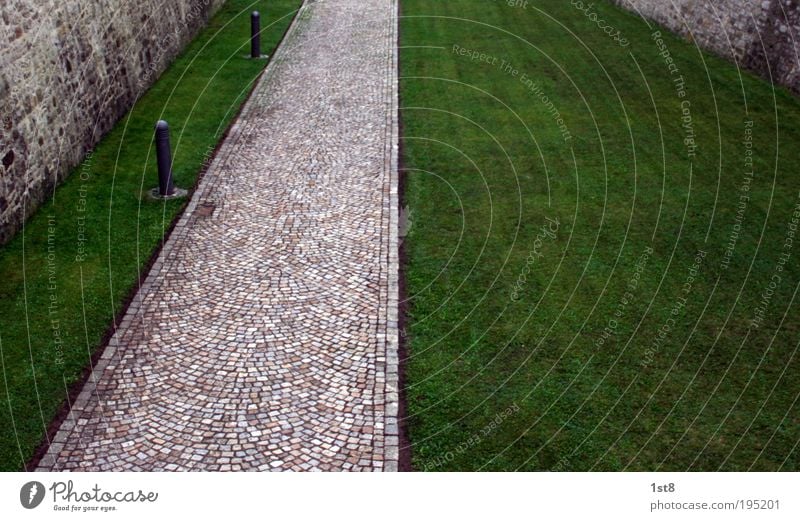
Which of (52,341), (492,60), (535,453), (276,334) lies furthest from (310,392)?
(492,60)

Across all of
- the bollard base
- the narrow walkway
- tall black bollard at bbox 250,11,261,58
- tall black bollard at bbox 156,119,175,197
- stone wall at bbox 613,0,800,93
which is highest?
stone wall at bbox 613,0,800,93

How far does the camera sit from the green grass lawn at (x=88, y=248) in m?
8.82

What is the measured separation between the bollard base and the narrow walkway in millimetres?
296

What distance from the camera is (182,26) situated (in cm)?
2162

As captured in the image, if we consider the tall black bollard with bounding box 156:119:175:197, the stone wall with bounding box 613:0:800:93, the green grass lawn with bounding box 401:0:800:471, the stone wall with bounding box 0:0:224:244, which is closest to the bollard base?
the tall black bollard with bounding box 156:119:175:197

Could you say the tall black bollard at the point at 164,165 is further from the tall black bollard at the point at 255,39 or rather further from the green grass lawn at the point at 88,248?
the tall black bollard at the point at 255,39

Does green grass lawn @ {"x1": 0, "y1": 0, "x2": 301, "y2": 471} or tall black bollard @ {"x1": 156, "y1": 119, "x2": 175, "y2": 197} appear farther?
tall black bollard @ {"x1": 156, "y1": 119, "x2": 175, "y2": 197}

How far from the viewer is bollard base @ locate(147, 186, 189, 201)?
13438 mm

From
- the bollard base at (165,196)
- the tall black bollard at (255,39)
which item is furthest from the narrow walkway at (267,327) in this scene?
the tall black bollard at (255,39)

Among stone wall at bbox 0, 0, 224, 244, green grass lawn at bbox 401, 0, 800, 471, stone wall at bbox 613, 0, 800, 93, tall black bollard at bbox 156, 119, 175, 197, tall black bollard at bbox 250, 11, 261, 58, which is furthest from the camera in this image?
tall black bollard at bbox 250, 11, 261, 58

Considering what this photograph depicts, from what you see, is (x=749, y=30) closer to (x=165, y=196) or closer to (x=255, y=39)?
(x=255, y=39)

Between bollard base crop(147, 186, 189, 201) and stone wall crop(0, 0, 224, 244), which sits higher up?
stone wall crop(0, 0, 224, 244)

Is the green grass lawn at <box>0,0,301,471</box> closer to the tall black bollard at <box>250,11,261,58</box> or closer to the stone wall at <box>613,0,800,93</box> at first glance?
the tall black bollard at <box>250,11,261,58</box>

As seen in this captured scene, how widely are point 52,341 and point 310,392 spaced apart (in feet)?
10.3
